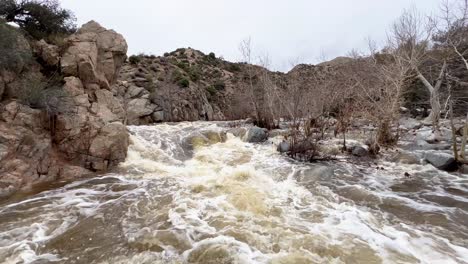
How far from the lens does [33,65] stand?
28.2ft

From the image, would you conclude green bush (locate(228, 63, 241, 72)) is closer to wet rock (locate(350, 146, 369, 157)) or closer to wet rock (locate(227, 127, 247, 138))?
wet rock (locate(227, 127, 247, 138))

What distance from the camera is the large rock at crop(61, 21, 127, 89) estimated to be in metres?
9.40

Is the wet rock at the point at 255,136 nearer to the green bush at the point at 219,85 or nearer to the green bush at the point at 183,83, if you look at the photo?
the green bush at the point at 183,83

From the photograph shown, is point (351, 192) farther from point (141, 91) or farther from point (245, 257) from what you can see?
point (141, 91)

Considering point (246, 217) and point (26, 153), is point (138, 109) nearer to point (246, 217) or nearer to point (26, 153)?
point (26, 153)

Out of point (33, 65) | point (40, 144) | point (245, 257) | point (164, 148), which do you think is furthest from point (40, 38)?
point (245, 257)

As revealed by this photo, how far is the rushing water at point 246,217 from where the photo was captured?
12.7 feet

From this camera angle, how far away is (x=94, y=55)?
10.2m

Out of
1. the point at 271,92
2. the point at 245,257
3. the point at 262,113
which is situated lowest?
the point at 245,257

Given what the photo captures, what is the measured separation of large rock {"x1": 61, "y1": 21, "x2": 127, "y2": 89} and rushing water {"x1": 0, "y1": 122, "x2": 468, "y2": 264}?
11.5 feet

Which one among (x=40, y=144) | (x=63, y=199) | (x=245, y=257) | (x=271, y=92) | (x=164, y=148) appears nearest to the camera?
(x=245, y=257)

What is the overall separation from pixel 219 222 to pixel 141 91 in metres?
18.8

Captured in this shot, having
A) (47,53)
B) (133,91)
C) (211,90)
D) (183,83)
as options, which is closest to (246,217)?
(47,53)

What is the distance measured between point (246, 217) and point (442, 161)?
5.92m
